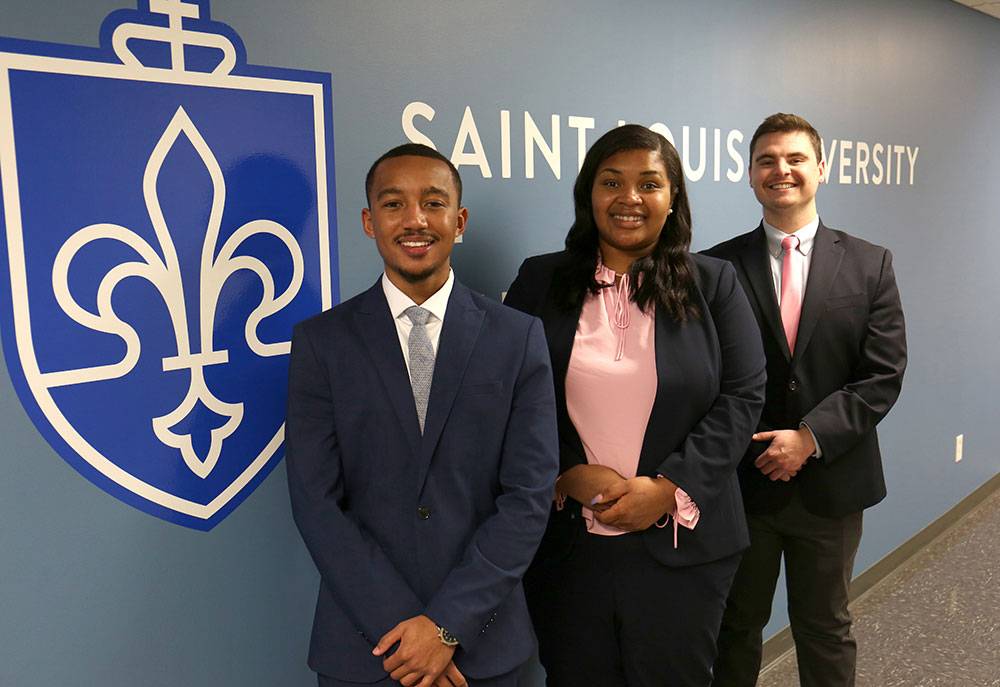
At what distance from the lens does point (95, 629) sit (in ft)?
4.75

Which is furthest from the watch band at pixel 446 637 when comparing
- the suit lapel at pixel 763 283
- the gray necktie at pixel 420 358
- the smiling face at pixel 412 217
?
the suit lapel at pixel 763 283

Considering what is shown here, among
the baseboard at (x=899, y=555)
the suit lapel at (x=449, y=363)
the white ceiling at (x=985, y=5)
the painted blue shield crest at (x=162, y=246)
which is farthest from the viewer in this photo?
the white ceiling at (x=985, y=5)

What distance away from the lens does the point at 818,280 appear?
7.09 feet

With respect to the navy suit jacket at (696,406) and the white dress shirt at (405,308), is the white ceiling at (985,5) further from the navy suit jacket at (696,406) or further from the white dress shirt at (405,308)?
the white dress shirt at (405,308)

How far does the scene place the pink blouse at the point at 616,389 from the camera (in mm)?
1683

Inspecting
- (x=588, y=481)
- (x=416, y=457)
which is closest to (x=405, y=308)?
(x=416, y=457)

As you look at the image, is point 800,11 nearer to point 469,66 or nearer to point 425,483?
point 469,66

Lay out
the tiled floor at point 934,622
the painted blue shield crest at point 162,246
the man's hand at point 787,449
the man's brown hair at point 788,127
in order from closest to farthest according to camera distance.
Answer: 1. the painted blue shield crest at point 162,246
2. the man's hand at point 787,449
3. the man's brown hair at point 788,127
4. the tiled floor at point 934,622

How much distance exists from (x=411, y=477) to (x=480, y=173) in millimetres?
814

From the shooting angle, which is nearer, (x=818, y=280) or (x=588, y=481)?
(x=588, y=481)

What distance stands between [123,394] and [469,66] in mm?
1026

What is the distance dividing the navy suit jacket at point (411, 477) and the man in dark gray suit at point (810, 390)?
0.89 metres

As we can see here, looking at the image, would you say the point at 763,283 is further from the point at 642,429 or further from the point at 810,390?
the point at 642,429

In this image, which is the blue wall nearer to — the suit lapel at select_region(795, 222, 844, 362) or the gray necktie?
the gray necktie
